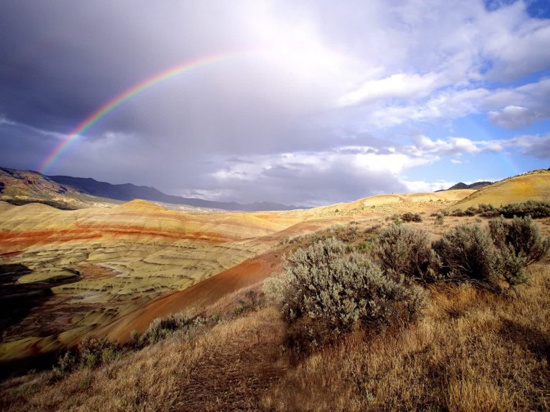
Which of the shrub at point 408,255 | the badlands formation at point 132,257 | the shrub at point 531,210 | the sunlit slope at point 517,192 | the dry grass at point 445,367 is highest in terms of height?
the sunlit slope at point 517,192

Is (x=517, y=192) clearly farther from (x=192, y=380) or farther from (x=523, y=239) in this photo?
(x=192, y=380)

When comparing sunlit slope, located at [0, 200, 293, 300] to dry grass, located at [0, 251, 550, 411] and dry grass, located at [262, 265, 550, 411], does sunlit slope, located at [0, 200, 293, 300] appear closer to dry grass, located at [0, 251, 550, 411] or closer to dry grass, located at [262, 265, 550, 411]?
dry grass, located at [0, 251, 550, 411]

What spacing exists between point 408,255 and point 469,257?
1514 millimetres

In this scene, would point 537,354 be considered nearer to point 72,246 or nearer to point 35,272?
point 35,272

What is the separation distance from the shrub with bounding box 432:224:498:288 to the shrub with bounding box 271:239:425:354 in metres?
1.93

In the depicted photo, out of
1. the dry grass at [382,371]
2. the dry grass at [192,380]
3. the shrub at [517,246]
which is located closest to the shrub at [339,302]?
the dry grass at [382,371]

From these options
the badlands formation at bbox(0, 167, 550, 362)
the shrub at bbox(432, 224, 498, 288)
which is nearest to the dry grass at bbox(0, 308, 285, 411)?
the shrub at bbox(432, 224, 498, 288)

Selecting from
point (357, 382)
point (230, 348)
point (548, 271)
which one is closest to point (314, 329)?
point (357, 382)

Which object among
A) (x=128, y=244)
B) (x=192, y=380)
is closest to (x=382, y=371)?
(x=192, y=380)

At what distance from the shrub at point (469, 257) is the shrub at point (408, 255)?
16.8 inches

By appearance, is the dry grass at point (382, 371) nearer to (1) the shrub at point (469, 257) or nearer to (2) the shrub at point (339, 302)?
(2) the shrub at point (339, 302)

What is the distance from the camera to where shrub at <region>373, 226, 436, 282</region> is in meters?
7.90

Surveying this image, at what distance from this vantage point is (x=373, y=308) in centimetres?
559

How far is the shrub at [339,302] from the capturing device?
218 inches
